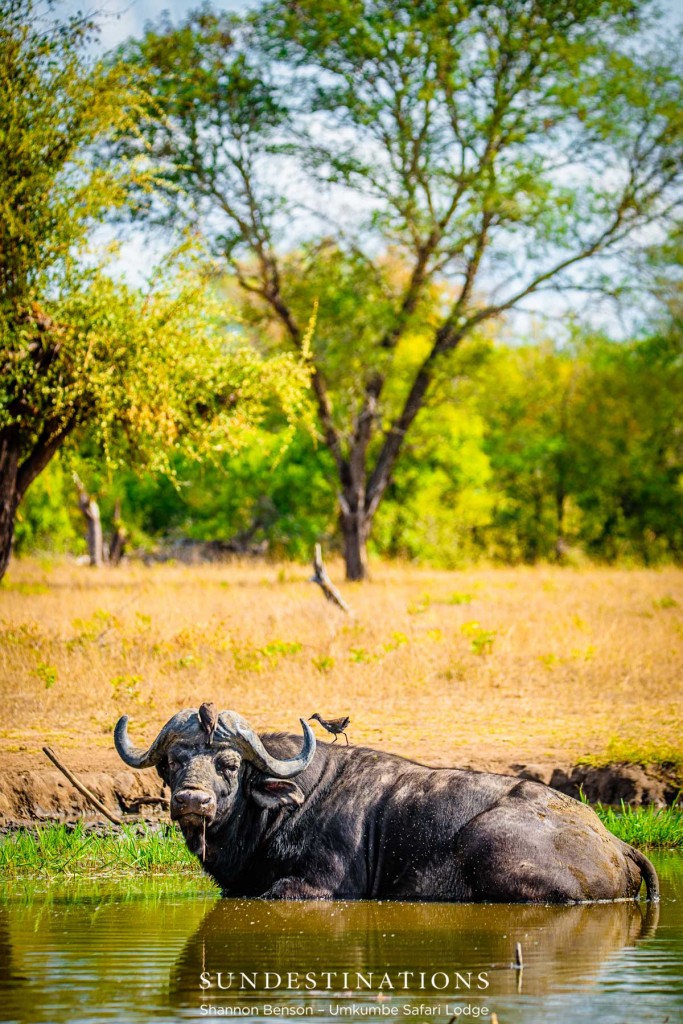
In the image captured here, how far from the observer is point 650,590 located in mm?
28078

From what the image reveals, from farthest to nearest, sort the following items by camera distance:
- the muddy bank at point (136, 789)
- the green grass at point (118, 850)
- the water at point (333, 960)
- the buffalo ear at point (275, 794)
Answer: the muddy bank at point (136, 789) < the green grass at point (118, 850) < the buffalo ear at point (275, 794) < the water at point (333, 960)

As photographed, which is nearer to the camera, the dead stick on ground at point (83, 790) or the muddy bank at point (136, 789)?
the dead stick on ground at point (83, 790)

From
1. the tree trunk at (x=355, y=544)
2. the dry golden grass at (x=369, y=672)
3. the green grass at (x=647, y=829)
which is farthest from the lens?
the tree trunk at (x=355, y=544)

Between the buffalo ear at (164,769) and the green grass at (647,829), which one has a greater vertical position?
the buffalo ear at (164,769)

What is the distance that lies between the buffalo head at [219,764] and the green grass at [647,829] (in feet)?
9.76

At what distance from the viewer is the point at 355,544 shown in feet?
102

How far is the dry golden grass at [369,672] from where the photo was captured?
13156 mm

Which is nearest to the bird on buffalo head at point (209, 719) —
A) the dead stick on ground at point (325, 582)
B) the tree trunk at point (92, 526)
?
the dead stick on ground at point (325, 582)

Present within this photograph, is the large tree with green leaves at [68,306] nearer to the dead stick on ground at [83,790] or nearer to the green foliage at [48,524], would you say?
the dead stick on ground at [83,790]

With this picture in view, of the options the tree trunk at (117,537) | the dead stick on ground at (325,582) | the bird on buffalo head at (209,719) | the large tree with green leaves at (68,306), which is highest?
the large tree with green leaves at (68,306)

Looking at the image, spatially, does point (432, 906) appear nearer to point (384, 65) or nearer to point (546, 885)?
point (546, 885)

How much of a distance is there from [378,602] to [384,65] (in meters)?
12.4

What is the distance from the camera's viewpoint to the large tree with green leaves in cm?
1612

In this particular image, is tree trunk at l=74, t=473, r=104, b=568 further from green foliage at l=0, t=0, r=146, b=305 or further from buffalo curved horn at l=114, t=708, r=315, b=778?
buffalo curved horn at l=114, t=708, r=315, b=778
